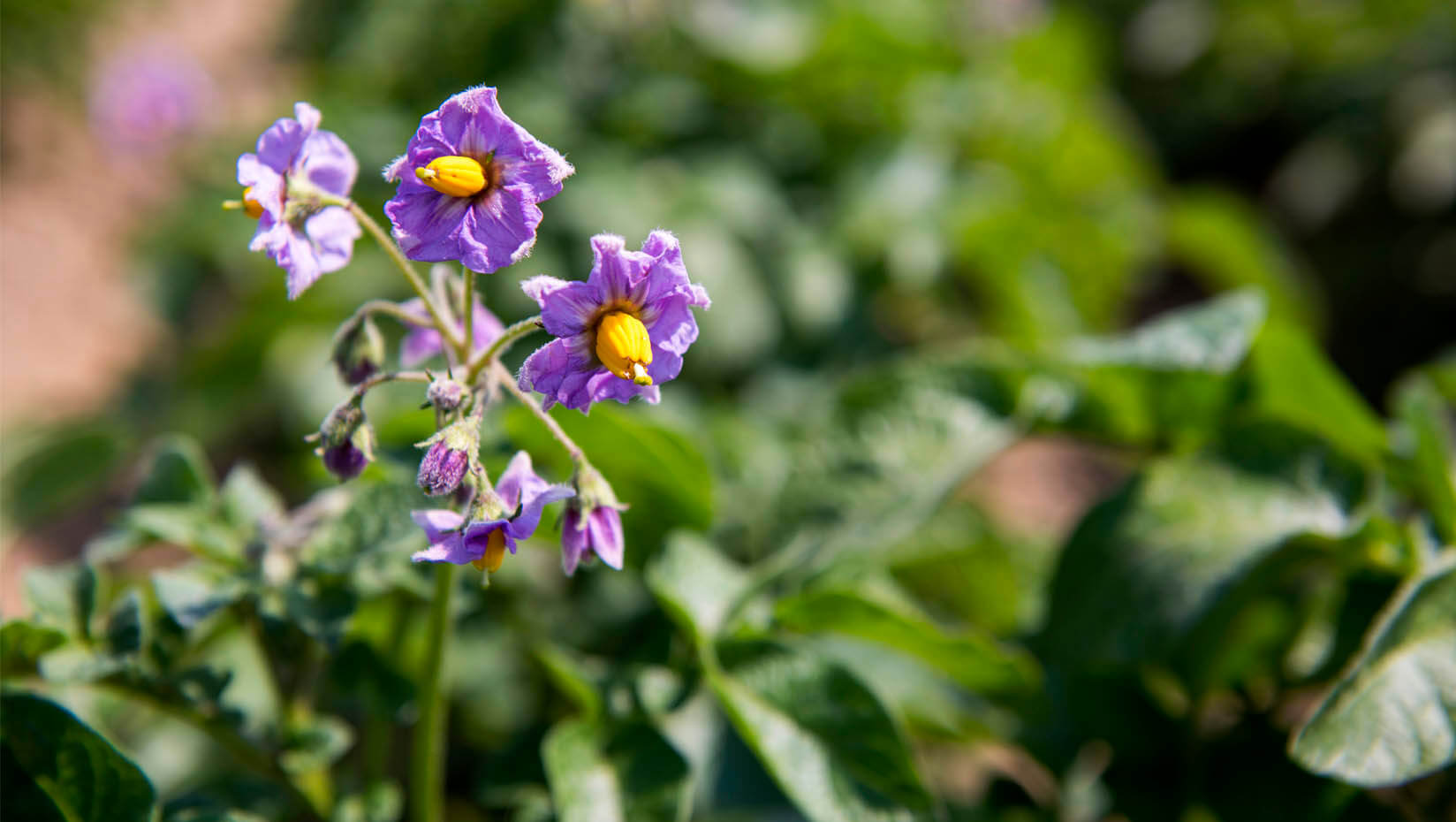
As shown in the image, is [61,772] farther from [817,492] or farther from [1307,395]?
[1307,395]

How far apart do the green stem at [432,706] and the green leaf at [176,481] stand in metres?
0.32

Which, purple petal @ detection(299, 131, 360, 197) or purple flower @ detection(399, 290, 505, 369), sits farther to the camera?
purple flower @ detection(399, 290, 505, 369)

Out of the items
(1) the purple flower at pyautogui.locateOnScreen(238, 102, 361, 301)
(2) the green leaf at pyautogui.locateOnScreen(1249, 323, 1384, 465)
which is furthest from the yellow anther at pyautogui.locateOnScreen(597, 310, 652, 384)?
(2) the green leaf at pyautogui.locateOnScreen(1249, 323, 1384, 465)

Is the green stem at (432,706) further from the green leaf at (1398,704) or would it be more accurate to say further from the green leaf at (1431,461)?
the green leaf at (1431,461)

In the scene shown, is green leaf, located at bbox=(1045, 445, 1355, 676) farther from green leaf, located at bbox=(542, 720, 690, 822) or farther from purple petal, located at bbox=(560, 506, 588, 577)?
purple petal, located at bbox=(560, 506, 588, 577)

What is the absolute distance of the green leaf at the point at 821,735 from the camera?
1.02m

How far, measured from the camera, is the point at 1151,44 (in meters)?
3.82

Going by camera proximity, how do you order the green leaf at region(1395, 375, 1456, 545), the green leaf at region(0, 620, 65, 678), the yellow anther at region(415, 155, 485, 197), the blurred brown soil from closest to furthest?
1. the yellow anther at region(415, 155, 485, 197)
2. the green leaf at region(0, 620, 65, 678)
3. the green leaf at region(1395, 375, 1456, 545)
4. the blurred brown soil

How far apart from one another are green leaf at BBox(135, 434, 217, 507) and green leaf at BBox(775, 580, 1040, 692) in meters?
0.62

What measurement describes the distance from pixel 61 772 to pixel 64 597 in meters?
0.17

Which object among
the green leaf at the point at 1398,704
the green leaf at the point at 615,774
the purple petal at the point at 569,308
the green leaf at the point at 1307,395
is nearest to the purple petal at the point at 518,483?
the purple petal at the point at 569,308

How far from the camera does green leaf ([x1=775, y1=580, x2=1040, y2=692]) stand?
1086 millimetres

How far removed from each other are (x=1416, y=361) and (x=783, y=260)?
196cm

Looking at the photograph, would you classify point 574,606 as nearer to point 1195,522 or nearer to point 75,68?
point 1195,522
